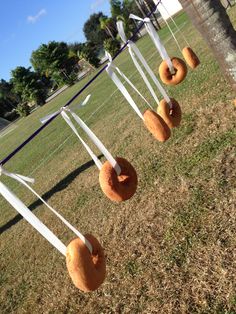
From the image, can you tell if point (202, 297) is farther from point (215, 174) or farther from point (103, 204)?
point (103, 204)

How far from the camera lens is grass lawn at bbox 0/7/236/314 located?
4.49 meters

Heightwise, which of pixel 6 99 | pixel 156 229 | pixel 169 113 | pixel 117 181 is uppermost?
pixel 117 181

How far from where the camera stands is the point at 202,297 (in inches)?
162

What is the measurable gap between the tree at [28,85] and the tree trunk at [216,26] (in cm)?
5362

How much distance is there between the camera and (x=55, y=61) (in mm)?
53062

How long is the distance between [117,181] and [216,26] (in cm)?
252

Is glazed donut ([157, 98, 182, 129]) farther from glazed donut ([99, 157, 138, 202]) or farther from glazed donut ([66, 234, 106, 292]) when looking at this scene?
glazed donut ([66, 234, 106, 292])

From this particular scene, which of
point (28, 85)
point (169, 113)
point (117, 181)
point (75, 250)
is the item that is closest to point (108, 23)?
point (28, 85)

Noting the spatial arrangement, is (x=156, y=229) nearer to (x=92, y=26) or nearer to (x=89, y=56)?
(x=89, y=56)

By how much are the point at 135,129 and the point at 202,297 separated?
22.8 feet

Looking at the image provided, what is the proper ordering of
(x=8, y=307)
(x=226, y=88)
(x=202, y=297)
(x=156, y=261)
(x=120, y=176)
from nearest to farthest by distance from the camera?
(x=120, y=176) < (x=202, y=297) < (x=156, y=261) < (x=8, y=307) < (x=226, y=88)

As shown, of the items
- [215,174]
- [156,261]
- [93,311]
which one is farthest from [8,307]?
[215,174]

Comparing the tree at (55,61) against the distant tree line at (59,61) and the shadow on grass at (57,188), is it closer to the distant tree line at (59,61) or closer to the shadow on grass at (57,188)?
the distant tree line at (59,61)

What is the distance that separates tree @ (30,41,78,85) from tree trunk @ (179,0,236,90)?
160ft
